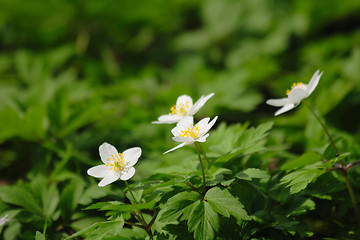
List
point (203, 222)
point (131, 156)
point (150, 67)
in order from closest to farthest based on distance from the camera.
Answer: point (203, 222) → point (131, 156) → point (150, 67)

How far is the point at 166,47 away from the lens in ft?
15.5

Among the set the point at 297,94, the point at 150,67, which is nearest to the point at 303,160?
the point at 297,94

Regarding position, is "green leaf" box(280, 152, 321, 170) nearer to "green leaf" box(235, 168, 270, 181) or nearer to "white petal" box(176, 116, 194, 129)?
"green leaf" box(235, 168, 270, 181)

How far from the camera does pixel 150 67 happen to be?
395 cm

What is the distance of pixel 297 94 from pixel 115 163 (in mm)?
983

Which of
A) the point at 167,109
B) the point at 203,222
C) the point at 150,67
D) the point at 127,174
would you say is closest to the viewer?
the point at 203,222

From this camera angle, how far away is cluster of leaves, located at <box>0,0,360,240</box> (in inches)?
59.8

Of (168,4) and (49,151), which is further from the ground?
(168,4)

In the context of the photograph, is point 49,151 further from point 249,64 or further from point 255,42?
point 255,42

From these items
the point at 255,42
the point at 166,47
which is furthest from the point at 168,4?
the point at 255,42

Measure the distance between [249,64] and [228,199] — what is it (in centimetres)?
256

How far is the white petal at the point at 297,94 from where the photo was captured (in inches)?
60.0

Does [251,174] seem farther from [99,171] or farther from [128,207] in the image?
[99,171]

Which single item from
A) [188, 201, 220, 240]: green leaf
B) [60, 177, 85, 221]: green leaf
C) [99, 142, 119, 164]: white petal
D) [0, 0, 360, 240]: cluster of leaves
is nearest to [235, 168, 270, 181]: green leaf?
[0, 0, 360, 240]: cluster of leaves
